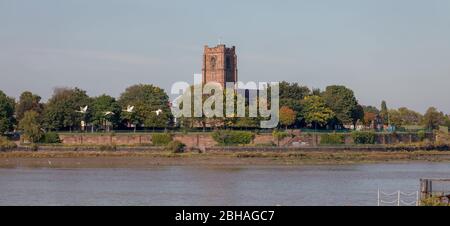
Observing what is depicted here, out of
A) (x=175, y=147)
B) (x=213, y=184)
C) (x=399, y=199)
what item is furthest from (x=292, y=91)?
(x=399, y=199)

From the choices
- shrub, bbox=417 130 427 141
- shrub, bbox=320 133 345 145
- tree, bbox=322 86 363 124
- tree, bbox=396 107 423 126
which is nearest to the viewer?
shrub, bbox=320 133 345 145

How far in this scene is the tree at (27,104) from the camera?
4060 inches

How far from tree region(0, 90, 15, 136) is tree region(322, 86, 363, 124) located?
3275cm

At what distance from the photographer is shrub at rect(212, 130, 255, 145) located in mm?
85375

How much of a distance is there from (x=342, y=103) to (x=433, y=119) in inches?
677

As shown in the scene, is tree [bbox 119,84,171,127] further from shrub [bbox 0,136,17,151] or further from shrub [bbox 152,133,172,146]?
shrub [bbox 0,136,17,151]

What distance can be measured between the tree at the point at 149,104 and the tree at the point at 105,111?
1003mm

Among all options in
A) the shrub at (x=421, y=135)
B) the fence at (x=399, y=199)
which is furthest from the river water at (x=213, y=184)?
the shrub at (x=421, y=135)

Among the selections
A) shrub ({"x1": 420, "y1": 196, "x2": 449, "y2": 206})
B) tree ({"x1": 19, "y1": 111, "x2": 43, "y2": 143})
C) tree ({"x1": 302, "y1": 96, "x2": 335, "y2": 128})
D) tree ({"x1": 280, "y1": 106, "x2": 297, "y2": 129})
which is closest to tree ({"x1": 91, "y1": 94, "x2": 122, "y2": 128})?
tree ({"x1": 19, "y1": 111, "x2": 43, "y2": 143})

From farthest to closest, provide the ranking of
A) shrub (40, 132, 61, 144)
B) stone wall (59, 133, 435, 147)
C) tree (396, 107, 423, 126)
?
tree (396, 107, 423, 126) < shrub (40, 132, 61, 144) < stone wall (59, 133, 435, 147)

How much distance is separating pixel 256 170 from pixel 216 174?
4807 mm

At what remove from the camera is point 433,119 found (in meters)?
115
